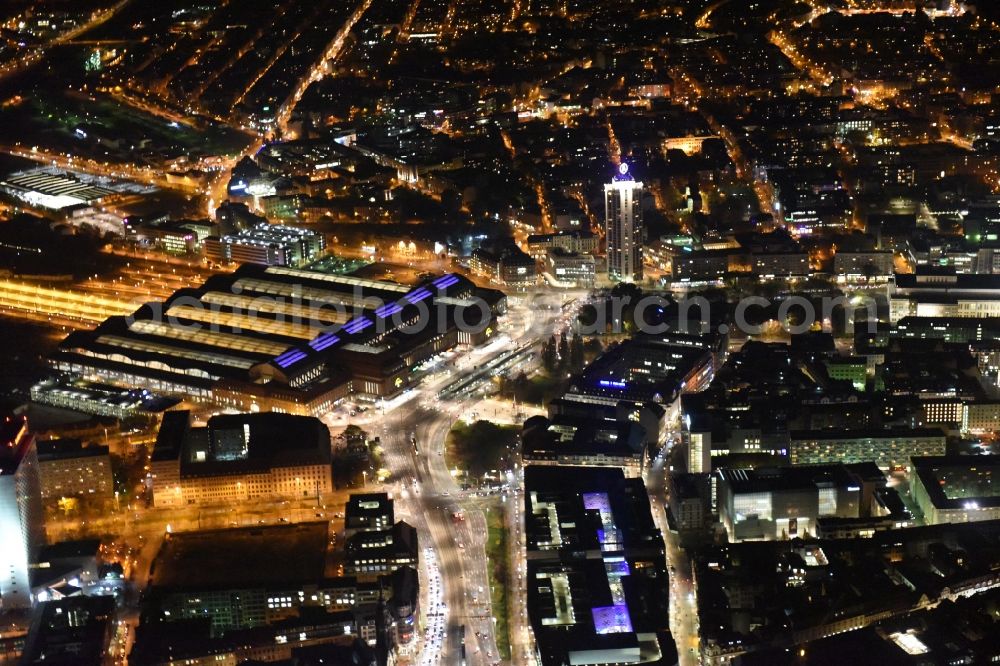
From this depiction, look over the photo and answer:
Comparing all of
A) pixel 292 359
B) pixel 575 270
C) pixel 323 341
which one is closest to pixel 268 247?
pixel 323 341

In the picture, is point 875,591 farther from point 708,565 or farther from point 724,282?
point 724,282

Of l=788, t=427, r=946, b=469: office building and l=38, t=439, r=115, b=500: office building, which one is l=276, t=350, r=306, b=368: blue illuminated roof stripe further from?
l=788, t=427, r=946, b=469: office building

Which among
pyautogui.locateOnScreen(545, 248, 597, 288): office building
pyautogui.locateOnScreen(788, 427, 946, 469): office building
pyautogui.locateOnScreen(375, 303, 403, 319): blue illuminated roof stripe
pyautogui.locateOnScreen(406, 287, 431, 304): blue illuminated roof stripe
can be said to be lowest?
pyautogui.locateOnScreen(788, 427, 946, 469): office building

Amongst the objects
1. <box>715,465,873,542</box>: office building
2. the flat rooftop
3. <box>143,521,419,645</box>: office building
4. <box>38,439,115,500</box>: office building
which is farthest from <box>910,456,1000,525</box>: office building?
<box>38,439,115,500</box>: office building

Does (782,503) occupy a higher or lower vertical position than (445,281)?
lower

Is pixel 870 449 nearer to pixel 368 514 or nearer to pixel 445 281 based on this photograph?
pixel 368 514

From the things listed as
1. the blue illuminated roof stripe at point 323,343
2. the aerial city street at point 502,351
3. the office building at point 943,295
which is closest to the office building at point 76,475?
the aerial city street at point 502,351

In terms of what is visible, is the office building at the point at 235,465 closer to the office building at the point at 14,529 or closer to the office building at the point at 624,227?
the office building at the point at 14,529
